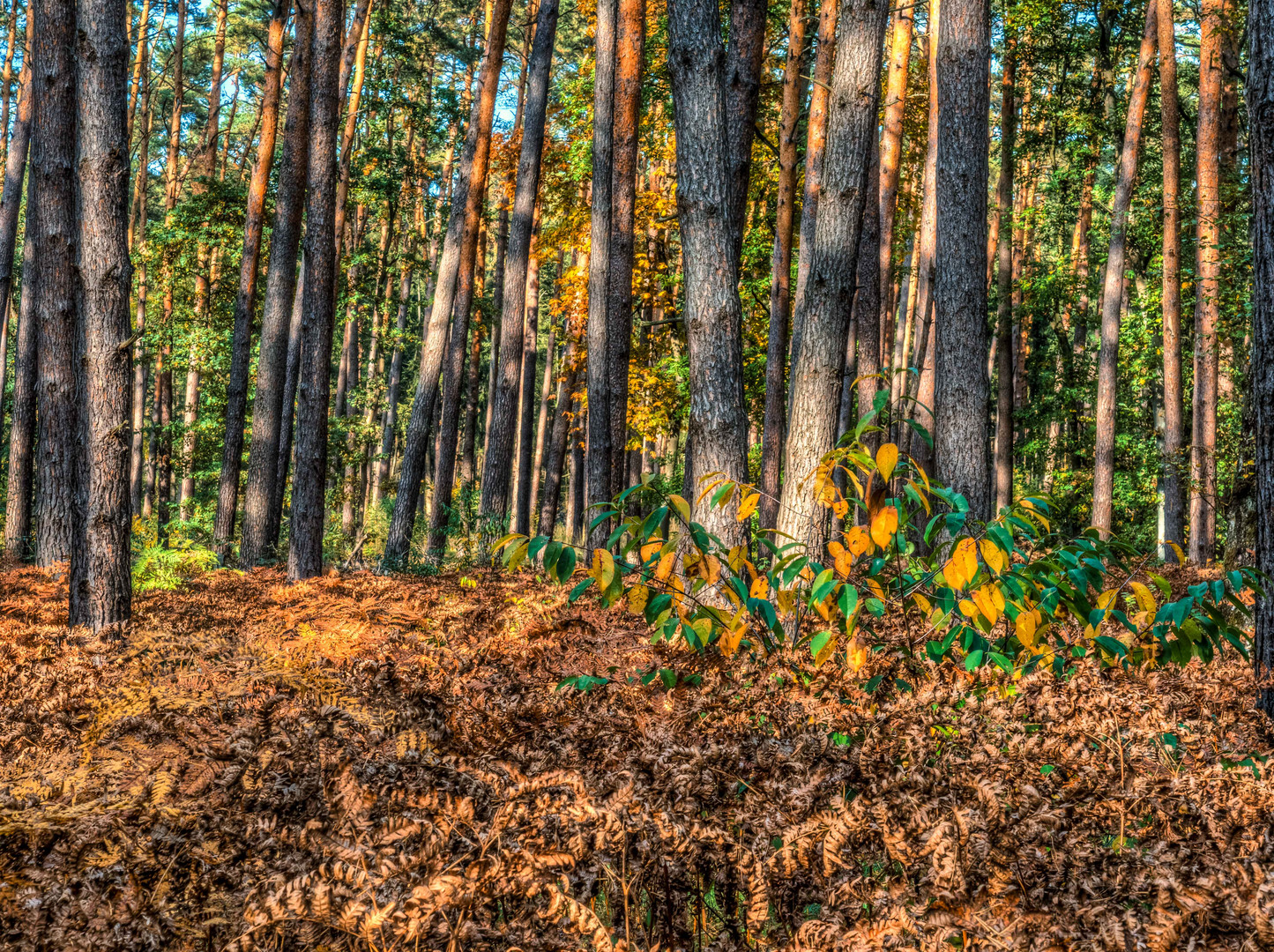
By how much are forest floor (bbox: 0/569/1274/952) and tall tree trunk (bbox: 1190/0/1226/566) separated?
1111 cm

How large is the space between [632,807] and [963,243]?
6496mm

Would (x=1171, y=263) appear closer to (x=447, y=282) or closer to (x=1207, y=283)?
(x=1207, y=283)

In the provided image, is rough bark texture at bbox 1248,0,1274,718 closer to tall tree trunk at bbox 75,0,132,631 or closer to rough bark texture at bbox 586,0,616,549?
tall tree trunk at bbox 75,0,132,631

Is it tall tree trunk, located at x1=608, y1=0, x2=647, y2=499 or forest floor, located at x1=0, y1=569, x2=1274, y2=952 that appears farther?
tall tree trunk, located at x1=608, y1=0, x2=647, y2=499

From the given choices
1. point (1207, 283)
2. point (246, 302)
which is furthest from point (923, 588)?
point (246, 302)

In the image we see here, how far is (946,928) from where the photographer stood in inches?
84.4

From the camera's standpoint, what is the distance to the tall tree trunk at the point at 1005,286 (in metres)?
16.0

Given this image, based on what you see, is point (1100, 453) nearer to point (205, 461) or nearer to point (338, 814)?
point (338, 814)

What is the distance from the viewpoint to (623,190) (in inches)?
424

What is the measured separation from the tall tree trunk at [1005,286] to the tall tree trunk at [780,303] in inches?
170

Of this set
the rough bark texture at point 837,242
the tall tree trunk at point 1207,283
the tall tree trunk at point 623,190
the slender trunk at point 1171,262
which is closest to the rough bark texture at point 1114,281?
the slender trunk at point 1171,262

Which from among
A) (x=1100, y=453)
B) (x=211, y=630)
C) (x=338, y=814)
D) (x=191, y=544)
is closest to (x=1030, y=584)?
(x=338, y=814)

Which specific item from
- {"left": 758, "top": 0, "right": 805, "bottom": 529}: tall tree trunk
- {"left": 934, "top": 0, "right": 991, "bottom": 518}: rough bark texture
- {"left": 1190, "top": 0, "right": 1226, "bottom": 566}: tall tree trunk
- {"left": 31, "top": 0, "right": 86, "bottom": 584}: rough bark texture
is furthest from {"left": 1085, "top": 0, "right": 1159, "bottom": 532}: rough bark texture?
{"left": 31, "top": 0, "right": 86, "bottom": 584}: rough bark texture

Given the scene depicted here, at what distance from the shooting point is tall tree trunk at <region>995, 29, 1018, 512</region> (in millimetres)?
15977
